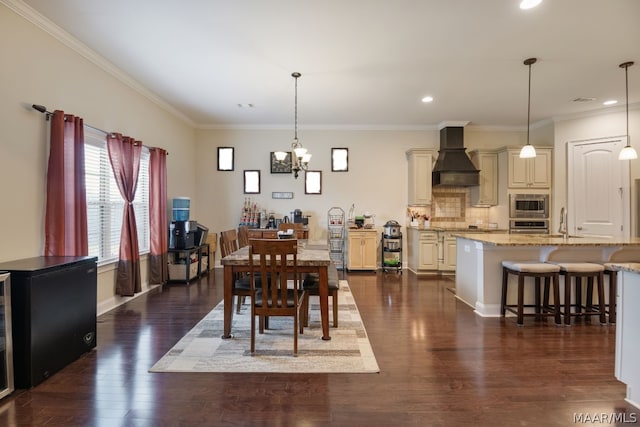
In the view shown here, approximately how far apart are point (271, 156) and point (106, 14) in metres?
4.14

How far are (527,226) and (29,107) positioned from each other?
7546 mm

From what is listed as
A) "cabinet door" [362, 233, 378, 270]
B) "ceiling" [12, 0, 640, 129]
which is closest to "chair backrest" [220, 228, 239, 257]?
"ceiling" [12, 0, 640, 129]

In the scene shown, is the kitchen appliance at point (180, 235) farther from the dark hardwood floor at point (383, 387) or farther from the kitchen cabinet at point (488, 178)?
the kitchen cabinet at point (488, 178)

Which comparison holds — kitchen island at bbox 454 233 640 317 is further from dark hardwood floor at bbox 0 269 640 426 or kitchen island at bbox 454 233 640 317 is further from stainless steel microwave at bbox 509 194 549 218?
stainless steel microwave at bbox 509 194 549 218

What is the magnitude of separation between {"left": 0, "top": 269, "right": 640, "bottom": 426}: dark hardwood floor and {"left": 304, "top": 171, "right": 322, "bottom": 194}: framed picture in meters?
3.94

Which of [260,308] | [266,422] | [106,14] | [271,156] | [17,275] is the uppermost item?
[106,14]

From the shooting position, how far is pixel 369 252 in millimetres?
6504

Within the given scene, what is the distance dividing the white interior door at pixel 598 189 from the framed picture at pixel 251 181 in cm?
599

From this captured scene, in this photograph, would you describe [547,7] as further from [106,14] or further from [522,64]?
[106,14]

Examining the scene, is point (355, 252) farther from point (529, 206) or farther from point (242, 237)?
point (529, 206)

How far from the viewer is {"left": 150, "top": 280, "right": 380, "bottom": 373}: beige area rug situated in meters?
2.59

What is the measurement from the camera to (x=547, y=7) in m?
2.85

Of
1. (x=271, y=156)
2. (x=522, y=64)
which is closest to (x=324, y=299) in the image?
(x=522, y=64)

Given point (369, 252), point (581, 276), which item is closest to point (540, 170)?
point (581, 276)
